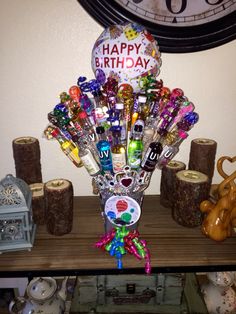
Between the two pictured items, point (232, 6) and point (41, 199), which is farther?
point (232, 6)

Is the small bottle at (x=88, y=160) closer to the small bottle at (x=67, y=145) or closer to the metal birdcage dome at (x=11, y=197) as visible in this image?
the small bottle at (x=67, y=145)

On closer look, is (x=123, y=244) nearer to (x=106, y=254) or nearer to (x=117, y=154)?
(x=106, y=254)

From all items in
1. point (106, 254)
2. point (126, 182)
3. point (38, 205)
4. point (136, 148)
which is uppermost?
point (136, 148)

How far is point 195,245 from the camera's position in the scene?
95cm

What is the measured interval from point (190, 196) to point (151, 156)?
8.2 inches

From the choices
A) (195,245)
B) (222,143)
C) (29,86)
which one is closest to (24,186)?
(29,86)

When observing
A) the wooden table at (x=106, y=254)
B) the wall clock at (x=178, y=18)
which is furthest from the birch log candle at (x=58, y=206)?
the wall clock at (x=178, y=18)

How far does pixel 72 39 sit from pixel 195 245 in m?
0.89

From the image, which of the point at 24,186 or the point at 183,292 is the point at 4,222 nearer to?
the point at 24,186

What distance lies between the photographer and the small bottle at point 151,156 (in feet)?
2.80

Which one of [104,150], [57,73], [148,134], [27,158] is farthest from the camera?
[57,73]

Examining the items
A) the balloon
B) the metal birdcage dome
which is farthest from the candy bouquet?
the metal birdcage dome

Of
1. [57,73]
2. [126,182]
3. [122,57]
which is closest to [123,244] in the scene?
[126,182]

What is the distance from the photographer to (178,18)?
111 cm
